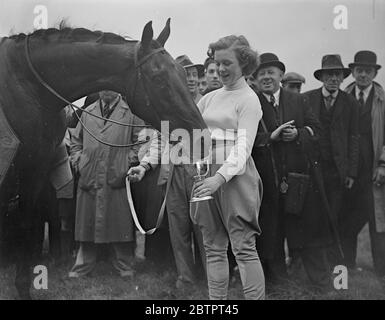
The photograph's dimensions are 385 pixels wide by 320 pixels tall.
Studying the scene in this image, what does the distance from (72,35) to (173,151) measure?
1.03 metres

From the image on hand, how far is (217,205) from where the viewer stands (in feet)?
11.8

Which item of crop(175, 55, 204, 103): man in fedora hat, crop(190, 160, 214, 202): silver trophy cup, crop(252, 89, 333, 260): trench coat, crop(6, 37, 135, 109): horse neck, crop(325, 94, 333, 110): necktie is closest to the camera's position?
crop(190, 160, 214, 202): silver trophy cup

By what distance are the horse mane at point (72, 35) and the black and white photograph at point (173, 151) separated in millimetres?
10

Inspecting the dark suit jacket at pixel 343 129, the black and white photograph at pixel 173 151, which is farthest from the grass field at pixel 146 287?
the dark suit jacket at pixel 343 129

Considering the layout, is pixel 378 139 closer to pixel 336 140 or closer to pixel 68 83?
pixel 336 140

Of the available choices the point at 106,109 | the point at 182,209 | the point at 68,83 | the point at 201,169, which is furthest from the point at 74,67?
the point at 182,209

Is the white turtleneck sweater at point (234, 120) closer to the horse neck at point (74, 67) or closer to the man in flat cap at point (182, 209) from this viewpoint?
the man in flat cap at point (182, 209)

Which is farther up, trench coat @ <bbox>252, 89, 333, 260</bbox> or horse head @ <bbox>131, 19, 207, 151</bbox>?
horse head @ <bbox>131, 19, 207, 151</bbox>

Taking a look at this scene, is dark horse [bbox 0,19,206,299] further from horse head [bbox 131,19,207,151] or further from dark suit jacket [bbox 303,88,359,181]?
dark suit jacket [bbox 303,88,359,181]

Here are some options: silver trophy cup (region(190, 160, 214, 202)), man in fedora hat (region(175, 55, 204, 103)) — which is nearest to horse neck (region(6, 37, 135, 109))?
man in fedora hat (region(175, 55, 204, 103))

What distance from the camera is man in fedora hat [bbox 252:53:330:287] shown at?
404cm

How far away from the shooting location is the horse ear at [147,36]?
3.54 metres

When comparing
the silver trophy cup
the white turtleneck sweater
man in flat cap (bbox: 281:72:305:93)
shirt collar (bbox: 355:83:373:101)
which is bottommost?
the silver trophy cup
